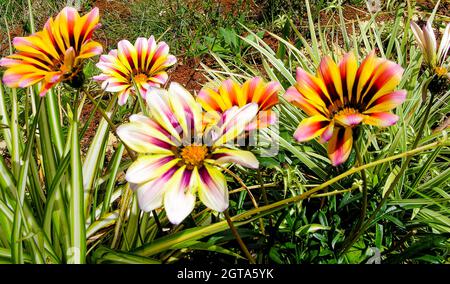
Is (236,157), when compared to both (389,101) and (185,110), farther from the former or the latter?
(389,101)

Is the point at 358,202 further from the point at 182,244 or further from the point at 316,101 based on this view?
the point at 316,101

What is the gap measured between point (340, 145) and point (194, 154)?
25cm

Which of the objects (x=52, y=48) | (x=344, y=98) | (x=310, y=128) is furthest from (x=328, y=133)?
(x=52, y=48)

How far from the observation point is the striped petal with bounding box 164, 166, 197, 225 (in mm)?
765

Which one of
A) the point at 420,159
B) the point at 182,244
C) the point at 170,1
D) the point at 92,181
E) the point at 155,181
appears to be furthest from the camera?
the point at 170,1

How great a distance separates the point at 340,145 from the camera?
0.82m

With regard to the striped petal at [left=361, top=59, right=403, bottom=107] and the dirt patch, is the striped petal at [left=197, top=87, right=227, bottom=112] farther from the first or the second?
the dirt patch

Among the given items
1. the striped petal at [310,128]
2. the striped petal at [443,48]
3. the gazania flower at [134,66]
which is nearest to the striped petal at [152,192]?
the striped petal at [310,128]

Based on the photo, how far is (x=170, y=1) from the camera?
118 inches

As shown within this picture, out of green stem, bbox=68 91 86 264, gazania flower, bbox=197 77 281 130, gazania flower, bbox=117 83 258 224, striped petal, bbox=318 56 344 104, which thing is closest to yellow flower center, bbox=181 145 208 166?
gazania flower, bbox=117 83 258 224

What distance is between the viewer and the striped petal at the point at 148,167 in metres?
0.78

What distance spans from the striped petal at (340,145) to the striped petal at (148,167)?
0.88 ft

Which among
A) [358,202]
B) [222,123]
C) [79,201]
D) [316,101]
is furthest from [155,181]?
[358,202]

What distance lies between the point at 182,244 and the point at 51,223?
39cm
